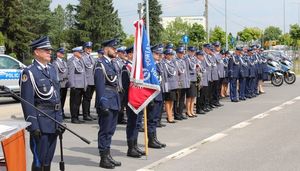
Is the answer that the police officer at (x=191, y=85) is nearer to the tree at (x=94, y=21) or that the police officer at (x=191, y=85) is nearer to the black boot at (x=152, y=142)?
the black boot at (x=152, y=142)

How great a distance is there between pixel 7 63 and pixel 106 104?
11.5 meters

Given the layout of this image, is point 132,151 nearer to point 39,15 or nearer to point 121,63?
point 121,63

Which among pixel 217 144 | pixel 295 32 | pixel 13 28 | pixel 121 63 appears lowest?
pixel 217 144

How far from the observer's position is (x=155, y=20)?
81.8m

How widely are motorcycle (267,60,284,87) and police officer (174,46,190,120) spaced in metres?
9.93

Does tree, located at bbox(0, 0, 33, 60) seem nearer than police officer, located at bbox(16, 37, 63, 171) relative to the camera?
No

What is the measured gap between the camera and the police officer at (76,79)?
41.9 feet

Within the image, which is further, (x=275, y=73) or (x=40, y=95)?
(x=275, y=73)

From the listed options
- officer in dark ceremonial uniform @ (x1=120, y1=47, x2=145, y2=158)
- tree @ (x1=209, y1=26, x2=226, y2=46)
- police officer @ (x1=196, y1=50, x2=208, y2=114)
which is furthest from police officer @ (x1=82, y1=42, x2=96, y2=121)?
tree @ (x1=209, y1=26, x2=226, y2=46)

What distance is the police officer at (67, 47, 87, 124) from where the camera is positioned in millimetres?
12758

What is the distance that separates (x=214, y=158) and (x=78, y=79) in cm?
574

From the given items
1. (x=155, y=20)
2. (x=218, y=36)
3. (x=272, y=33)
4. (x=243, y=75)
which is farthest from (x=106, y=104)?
(x=272, y=33)

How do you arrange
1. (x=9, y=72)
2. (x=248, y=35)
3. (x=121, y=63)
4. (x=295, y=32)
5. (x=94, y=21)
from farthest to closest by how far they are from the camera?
(x=94, y=21) → (x=248, y=35) → (x=295, y=32) → (x=9, y=72) → (x=121, y=63)

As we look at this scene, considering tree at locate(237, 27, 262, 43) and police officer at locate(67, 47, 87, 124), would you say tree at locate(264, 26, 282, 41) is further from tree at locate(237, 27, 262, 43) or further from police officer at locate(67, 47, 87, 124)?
police officer at locate(67, 47, 87, 124)
